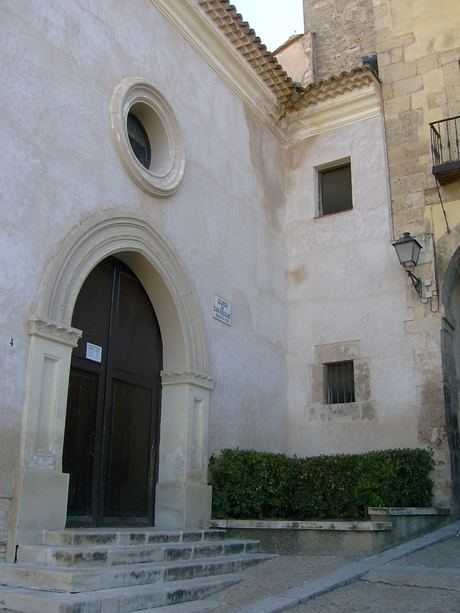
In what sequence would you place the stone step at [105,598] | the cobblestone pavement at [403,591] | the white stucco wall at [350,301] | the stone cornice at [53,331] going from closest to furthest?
the stone step at [105,598] → the cobblestone pavement at [403,591] → the stone cornice at [53,331] → the white stucco wall at [350,301]

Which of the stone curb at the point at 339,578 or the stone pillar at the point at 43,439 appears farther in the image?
the stone pillar at the point at 43,439

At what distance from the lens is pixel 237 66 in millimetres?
10594

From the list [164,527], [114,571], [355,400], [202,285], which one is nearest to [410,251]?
[355,400]

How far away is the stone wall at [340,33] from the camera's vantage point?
1509cm

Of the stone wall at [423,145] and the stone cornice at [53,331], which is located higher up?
the stone wall at [423,145]

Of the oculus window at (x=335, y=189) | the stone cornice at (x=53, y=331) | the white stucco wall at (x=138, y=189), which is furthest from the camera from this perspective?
the oculus window at (x=335, y=189)

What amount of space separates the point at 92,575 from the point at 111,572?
0.67 ft

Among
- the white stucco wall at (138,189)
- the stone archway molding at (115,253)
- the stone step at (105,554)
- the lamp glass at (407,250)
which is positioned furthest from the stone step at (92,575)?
the lamp glass at (407,250)

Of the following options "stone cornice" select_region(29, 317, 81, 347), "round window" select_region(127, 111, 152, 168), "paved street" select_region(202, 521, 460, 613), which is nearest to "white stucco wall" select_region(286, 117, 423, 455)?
"paved street" select_region(202, 521, 460, 613)

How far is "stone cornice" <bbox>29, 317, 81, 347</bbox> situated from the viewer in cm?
622

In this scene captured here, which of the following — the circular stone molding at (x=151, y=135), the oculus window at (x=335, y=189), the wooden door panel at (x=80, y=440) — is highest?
the oculus window at (x=335, y=189)

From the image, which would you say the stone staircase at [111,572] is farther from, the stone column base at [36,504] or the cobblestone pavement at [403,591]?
the cobblestone pavement at [403,591]

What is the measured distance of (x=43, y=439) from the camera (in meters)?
6.24

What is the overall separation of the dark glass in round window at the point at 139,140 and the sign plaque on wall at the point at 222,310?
197 cm
